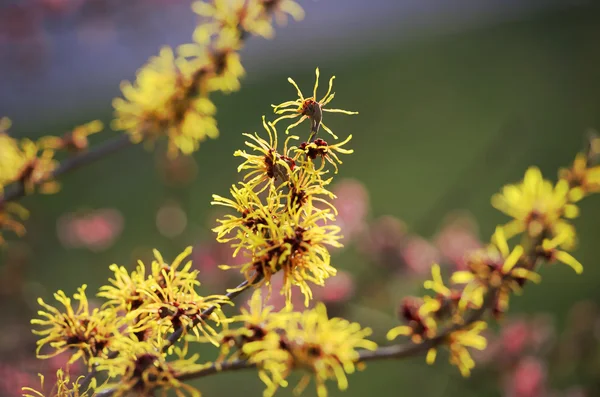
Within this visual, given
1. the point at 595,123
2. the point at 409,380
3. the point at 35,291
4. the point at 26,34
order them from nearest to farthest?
1. the point at 35,291
2. the point at 409,380
3. the point at 26,34
4. the point at 595,123

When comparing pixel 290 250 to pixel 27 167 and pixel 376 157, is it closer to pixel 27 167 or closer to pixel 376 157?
pixel 27 167

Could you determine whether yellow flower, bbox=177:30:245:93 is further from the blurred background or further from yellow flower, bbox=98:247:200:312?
yellow flower, bbox=98:247:200:312

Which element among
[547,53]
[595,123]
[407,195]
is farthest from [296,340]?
[547,53]

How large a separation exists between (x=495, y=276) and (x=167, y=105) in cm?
36

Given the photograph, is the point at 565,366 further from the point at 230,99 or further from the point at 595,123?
the point at 230,99

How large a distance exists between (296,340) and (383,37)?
2.60 m

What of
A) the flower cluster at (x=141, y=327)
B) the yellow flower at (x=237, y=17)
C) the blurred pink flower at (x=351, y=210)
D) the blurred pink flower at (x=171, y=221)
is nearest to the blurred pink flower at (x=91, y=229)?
the blurred pink flower at (x=171, y=221)

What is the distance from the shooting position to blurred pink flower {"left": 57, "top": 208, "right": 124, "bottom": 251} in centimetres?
128

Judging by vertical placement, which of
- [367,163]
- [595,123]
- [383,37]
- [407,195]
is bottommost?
[407,195]

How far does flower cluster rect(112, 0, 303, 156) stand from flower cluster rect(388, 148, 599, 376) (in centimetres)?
30

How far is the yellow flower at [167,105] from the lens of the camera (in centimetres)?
61

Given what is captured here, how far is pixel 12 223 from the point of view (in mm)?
562

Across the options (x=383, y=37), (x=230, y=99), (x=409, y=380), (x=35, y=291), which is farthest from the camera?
(x=383, y=37)

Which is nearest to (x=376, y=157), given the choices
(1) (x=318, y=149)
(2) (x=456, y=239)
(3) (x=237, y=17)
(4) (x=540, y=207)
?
(2) (x=456, y=239)
